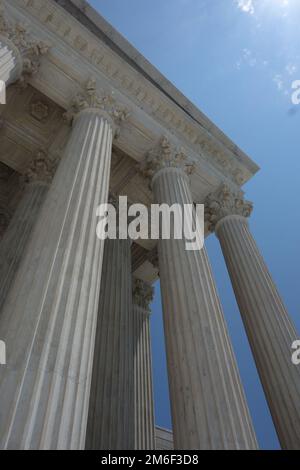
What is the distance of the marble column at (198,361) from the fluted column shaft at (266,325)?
4.81 metres

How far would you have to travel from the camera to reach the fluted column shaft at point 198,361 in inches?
342

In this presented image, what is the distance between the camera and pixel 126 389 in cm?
1633

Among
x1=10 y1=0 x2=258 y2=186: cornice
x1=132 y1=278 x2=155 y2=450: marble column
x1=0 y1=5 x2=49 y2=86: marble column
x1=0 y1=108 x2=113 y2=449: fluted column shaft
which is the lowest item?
x1=0 y1=108 x2=113 y2=449: fluted column shaft

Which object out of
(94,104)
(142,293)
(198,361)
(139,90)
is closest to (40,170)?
(94,104)

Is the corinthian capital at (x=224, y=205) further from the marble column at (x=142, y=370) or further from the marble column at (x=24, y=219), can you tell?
the marble column at (x=24, y=219)

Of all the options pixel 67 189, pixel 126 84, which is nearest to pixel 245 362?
pixel 126 84

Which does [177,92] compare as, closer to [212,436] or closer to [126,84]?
[126,84]

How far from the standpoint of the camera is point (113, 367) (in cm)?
1648

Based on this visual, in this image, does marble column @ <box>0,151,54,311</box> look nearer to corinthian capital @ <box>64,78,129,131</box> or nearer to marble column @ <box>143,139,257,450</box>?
corinthian capital @ <box>64,78,129,131</box>

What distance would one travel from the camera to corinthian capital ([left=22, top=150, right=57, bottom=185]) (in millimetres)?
20266

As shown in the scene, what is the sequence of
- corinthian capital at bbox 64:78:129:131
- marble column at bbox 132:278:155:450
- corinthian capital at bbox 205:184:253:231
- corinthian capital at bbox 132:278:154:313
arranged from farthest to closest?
corinthian capital at bbox 132:278:154:313, corinthian capital at bbox 205:184:253:231, marble column at bbox 132:278:155:450, corinthian capital at bbox 64:78:129:131

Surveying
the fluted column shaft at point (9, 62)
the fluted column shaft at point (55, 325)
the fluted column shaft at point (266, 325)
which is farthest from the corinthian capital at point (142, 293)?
the fluted column shaft at point (9, 62)

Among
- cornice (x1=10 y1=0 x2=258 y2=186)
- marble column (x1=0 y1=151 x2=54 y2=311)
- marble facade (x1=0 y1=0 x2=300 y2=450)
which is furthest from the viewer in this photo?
cornice (x1=10 y1=0 x2=258 y2=186)

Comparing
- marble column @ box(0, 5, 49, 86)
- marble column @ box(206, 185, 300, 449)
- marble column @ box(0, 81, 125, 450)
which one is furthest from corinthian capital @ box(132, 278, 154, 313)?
marble column @ box(0, 5, 49, 86)
